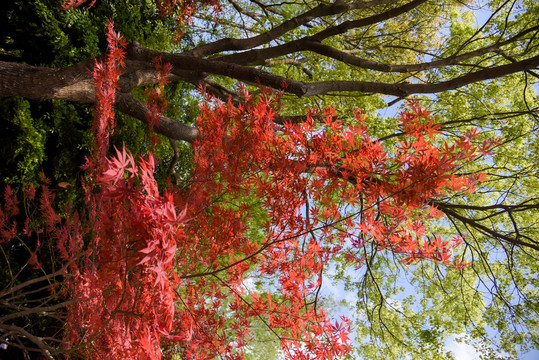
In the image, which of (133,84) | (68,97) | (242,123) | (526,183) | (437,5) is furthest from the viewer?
(437,5)

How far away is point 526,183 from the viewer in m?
6.01

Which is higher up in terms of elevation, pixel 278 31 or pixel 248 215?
pixel 278 31

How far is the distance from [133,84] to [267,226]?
3.02 m

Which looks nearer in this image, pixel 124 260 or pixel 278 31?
pixel 124 260

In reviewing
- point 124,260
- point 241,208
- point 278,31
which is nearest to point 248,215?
point 241,208

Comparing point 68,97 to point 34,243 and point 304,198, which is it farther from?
point 304,198

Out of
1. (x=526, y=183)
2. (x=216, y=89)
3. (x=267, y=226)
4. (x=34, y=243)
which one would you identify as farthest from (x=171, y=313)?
(x=526, y=183)

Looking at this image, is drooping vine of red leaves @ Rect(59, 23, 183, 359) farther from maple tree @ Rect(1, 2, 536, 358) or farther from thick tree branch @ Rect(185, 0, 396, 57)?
thick tree branch @ Rect(185, 0, 396, 57)

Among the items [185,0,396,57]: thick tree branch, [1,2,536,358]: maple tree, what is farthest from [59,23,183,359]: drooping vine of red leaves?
[185,0,396,57]: thick tree branch

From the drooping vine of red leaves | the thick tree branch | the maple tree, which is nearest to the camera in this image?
the drooping vine of red leaves

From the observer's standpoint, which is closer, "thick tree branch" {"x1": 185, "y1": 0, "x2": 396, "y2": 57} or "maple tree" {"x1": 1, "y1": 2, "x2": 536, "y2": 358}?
"maple tree" {"x1": 1, "y1": 2, "x2": 536, "y2": 358}

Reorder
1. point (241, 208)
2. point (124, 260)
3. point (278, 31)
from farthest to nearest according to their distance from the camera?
point (278, 31) → point (241, 208) → point (124, 260)

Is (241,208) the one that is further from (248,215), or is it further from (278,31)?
(278,31)

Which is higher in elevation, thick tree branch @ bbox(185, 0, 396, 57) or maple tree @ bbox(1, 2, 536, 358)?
thick tree branch @ bbox(185, 0, 396, 57)
